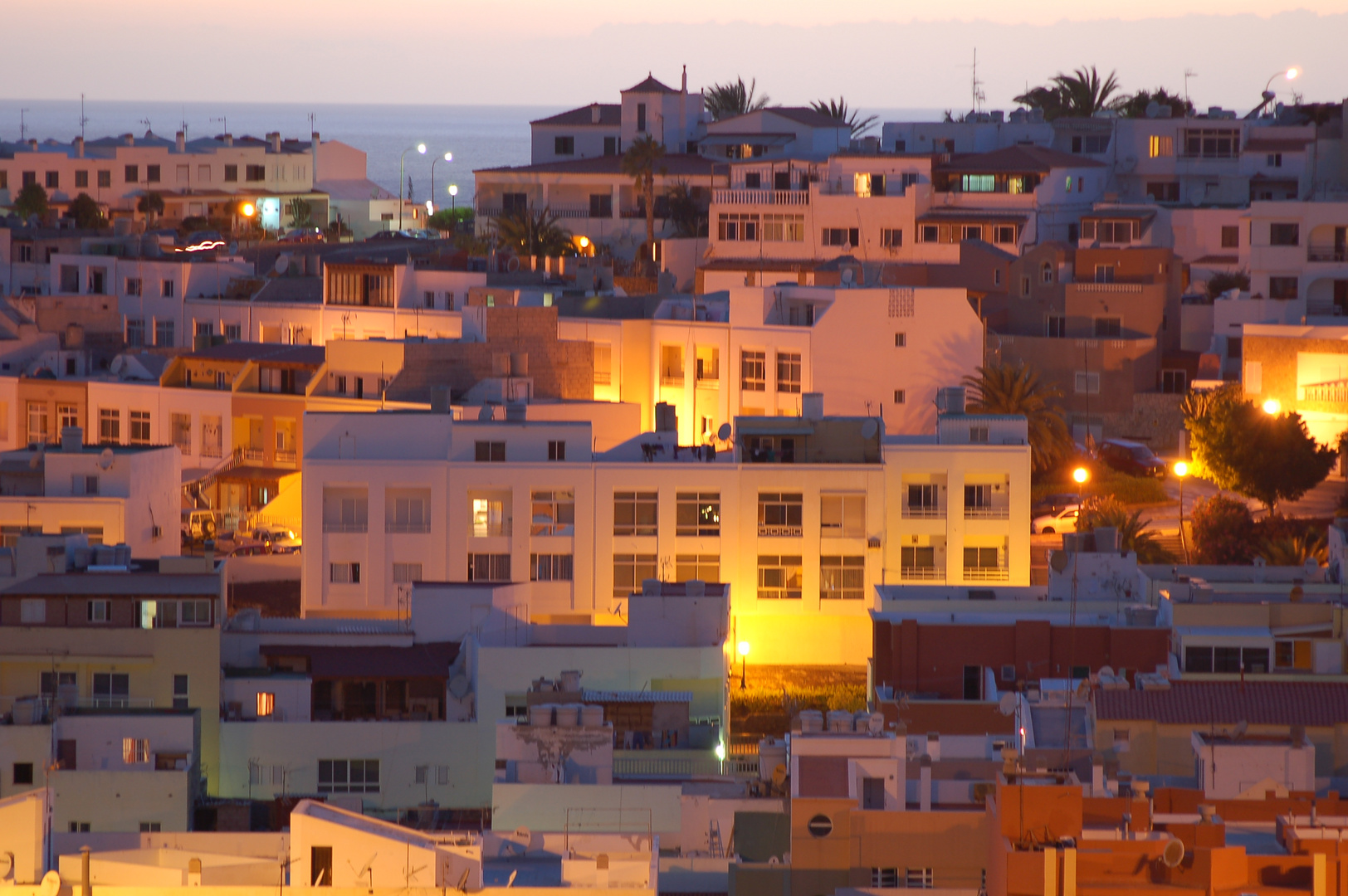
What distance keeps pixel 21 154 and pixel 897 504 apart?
61.9 metres

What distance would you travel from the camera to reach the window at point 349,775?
3175cm

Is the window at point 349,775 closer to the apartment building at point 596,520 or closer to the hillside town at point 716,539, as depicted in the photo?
the hillside town at point 716,539

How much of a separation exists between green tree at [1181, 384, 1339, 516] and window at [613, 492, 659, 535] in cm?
1350

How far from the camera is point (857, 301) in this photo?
53.0m

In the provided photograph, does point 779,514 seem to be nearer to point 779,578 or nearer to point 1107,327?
point 779,578

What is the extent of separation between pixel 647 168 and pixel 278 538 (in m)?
32.0

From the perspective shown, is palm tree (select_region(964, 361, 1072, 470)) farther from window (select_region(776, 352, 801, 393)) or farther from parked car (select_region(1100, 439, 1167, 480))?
window (select_region(776, 352, 801, 393))

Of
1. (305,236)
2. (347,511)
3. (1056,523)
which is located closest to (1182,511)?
(1056,523)

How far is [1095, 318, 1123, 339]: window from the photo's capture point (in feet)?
196

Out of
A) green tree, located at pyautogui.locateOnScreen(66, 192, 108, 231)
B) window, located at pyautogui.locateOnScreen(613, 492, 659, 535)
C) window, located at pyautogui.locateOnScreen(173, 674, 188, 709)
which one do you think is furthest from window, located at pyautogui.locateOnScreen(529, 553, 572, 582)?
green tree, located at pyautogui.locateOnScreen(66, 192, 108, 231)

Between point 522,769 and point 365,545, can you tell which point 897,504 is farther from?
point 522,769

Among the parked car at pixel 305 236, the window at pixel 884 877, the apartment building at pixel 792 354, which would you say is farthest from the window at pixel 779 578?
the parked car at pixel 305 236

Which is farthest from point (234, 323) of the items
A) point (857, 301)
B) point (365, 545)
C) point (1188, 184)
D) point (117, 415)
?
point (1188, 184)

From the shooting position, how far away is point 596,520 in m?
41.5
